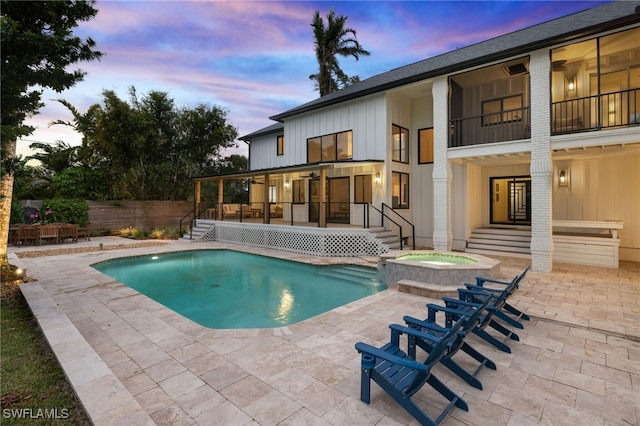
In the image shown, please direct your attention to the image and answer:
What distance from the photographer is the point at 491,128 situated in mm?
12117

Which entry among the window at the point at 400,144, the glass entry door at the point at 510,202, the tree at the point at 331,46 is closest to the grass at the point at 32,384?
the window at the point at 400,144

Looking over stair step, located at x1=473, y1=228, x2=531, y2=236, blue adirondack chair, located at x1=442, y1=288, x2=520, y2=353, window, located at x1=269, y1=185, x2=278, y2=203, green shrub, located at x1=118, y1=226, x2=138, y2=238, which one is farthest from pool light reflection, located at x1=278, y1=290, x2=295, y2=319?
green shrub, located at x1=118, y1=226, x2=138, y2=238

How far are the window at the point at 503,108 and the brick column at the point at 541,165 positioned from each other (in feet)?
8.03

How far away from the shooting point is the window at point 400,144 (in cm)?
1369

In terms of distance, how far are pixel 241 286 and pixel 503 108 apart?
39.0ft

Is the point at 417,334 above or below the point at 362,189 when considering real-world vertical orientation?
below

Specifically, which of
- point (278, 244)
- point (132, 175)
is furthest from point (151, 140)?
point (278, 244)

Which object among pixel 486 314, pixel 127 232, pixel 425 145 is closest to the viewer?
pixel 486 314

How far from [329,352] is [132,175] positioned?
66.1 ft

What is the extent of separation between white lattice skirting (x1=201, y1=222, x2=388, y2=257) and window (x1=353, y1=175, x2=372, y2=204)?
8.55ft

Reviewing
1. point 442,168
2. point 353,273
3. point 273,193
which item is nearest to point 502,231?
point 442,168

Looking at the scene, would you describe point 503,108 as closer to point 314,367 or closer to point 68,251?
point 314,367

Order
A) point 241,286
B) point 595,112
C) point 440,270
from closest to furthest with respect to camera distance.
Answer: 1. point 440,270
2. point 241,286
3. point 595,112

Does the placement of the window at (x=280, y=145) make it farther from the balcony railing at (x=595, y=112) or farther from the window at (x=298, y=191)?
the balcony railing at (x=595, y=112)
